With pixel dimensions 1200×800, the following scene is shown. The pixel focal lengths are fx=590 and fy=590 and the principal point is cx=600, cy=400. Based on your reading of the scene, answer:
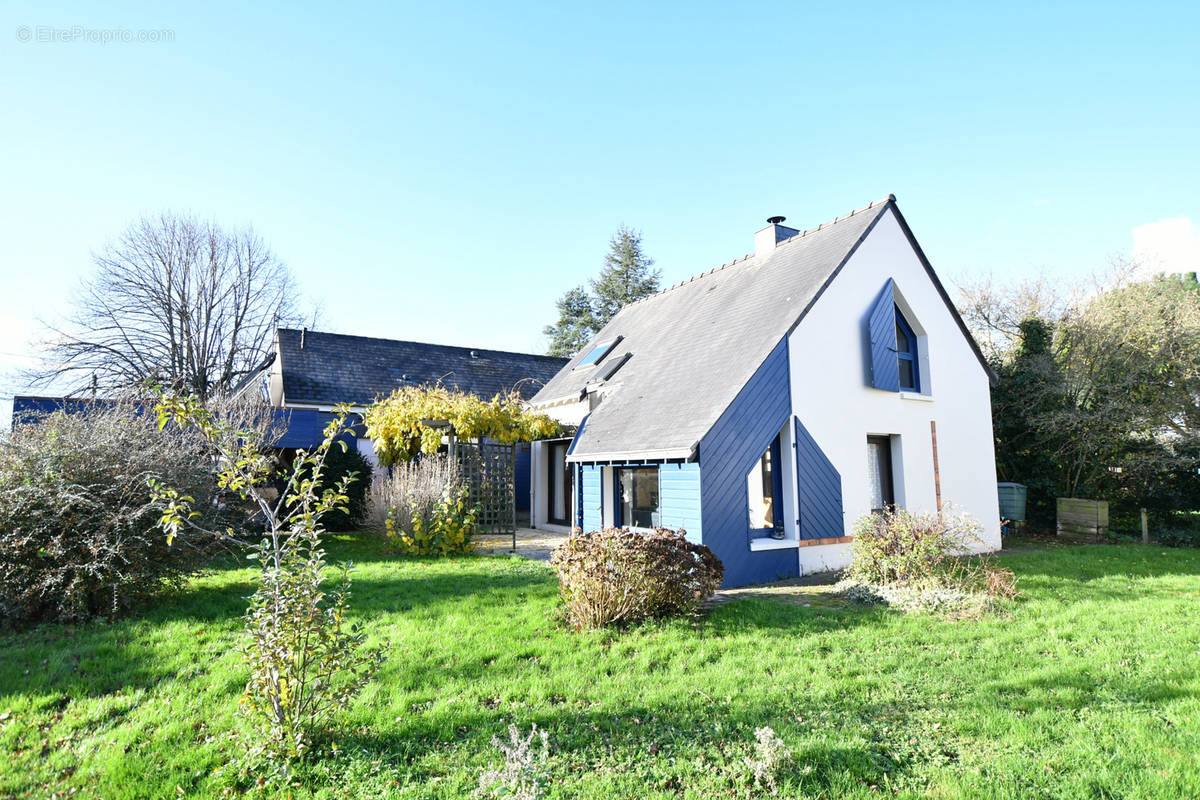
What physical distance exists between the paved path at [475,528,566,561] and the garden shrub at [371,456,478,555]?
628mm

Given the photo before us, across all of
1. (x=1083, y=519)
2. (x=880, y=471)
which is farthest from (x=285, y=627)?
(x=1083, y=519)

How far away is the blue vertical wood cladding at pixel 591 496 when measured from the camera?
11625mm

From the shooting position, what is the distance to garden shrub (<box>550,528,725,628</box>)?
6.37 meters

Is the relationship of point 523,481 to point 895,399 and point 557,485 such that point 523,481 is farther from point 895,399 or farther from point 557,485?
point 895,399

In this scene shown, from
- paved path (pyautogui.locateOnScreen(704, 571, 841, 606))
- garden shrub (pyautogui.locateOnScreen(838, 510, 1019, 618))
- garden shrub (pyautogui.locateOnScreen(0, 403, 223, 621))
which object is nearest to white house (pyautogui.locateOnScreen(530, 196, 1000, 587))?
paved path (pyautogui.locateOnScreen(704, 571, 841, 606))

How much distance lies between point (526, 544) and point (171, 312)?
2364 cm

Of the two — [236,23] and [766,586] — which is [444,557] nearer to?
[766,586]

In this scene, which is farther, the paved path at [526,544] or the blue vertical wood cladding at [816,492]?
the paved path at [526,544]

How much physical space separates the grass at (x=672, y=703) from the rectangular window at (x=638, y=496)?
352cm

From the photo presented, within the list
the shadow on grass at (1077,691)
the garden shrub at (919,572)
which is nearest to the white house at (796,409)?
the garden shrub at (919,572)

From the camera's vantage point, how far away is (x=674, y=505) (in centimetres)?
941

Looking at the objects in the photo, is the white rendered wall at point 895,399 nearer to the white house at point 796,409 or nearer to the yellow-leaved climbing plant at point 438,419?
the white house at point 796,409

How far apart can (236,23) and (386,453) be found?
8800 mm

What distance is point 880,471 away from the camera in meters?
11.6
